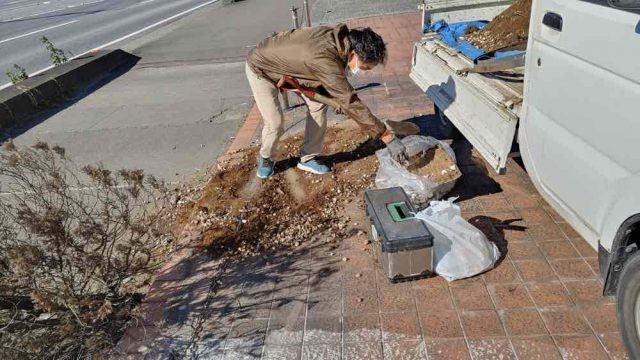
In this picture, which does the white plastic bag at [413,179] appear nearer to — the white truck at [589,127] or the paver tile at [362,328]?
the white truck at [589,127]

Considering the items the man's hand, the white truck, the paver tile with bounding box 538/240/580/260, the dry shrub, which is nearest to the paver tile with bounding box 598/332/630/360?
the white truck

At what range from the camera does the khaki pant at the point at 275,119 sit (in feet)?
13.8

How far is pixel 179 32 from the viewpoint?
13430mm

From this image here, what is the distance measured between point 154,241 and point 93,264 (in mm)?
744

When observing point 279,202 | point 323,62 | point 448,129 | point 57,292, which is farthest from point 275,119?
point 57,292

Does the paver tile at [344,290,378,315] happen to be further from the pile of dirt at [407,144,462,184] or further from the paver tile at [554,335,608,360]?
the pile of dirt at [407,144,462,184]

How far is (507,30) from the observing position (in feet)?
16.4

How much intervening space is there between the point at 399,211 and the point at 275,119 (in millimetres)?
1728

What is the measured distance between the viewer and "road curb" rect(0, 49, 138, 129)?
23.2 feet

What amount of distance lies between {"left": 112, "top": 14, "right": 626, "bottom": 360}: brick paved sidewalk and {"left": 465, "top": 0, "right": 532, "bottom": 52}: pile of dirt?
203 cm

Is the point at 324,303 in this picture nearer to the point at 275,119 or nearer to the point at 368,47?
the point at 368,47

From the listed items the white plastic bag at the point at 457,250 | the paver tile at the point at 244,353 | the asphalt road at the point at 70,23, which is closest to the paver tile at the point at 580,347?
the white plastic bag at the point at 457,250

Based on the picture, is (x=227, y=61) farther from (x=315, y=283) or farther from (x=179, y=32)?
(x=315, y=283)

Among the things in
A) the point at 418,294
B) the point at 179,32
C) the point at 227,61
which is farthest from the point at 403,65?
the point at 179,32
